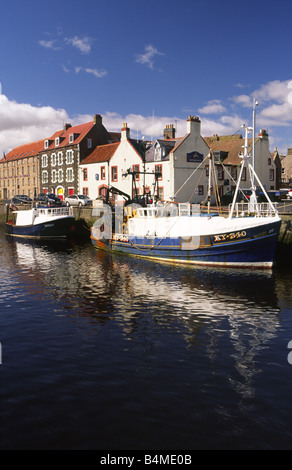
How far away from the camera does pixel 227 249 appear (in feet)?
85.9

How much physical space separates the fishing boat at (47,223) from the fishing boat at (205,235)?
12306 millimetres

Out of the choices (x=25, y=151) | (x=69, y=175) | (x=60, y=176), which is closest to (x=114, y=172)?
(x=69, y=175)

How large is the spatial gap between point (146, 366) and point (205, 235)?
16.2 meters

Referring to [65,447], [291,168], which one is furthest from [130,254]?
[291,168]

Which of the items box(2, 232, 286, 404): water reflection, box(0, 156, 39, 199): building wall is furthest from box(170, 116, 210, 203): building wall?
box(0, 156, 39, 199): building wall

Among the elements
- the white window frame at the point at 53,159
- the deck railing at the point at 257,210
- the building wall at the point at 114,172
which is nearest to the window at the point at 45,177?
the white window frame at the point at 53,159

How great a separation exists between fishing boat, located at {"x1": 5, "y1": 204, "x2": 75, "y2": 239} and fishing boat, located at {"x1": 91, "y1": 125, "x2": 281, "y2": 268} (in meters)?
12.3

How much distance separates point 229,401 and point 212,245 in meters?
17.6

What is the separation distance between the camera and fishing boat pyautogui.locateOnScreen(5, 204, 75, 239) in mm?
43375

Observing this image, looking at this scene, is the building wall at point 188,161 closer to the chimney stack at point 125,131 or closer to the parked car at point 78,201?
the chimney stack at point 125,131

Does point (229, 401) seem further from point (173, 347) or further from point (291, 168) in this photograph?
point (291, 168)

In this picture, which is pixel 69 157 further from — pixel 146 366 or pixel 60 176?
pixel 146 366

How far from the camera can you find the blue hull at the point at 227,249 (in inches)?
993

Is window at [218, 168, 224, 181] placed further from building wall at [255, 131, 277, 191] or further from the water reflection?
the water reflection
